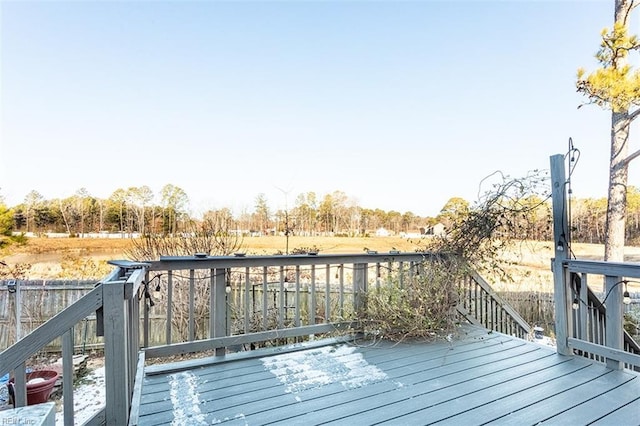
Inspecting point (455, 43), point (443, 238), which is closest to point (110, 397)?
point (443, 238)

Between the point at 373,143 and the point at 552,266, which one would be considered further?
the point at 373,143

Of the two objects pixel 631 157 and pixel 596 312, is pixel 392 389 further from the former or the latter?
pixel 631 157

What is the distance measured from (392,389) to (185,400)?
141 cm

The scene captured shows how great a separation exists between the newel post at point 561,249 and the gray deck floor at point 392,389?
23cm

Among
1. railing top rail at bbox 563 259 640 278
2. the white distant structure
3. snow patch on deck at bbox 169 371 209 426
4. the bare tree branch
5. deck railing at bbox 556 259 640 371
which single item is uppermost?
the bare tree branch

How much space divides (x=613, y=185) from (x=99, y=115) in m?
9.42

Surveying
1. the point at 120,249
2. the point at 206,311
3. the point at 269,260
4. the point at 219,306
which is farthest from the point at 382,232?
the point at 120,249

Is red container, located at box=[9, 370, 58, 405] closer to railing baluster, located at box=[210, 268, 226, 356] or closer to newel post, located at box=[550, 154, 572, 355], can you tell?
railing baluster, located at box=[210, 268, 226, 356]

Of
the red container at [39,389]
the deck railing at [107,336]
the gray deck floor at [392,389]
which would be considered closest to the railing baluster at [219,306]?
the gray deck floor at [392,389]

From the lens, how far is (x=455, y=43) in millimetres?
6789

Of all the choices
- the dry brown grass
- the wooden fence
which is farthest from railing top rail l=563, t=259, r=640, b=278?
the dry brown grass

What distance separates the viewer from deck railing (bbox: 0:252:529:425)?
1555 millimetres

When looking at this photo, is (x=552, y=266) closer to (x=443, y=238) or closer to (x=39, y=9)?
(x=443, y=238)

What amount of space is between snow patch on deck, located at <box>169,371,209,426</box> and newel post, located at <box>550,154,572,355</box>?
10.0 feet
